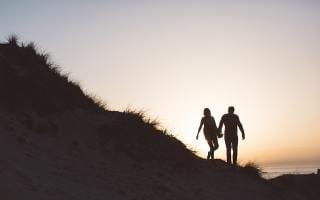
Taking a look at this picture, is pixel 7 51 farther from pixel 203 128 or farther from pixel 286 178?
pixel 286 178

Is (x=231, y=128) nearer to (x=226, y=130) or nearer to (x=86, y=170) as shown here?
(x=226, y=130)

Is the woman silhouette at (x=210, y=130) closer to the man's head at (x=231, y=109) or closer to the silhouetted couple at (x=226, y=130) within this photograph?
the silhouetted couple at (x=226, y=130)

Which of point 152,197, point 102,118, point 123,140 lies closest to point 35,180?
point 152,197

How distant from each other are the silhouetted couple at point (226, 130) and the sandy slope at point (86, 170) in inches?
22.4

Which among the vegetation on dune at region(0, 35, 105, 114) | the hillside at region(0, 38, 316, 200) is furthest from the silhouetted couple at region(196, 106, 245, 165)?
the vegetation on dune at region(0, 35, 105, 114)

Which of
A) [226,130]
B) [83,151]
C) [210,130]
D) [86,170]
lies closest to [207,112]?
[210,130]

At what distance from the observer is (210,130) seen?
620 inches

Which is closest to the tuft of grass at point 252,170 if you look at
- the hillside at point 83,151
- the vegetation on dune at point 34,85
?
the hillside at point 83,151

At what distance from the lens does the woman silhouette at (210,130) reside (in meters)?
15.7

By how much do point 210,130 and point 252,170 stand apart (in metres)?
1.80

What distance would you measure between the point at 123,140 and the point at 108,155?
3.31 feet

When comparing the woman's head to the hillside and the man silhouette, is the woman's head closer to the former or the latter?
the man silhouette

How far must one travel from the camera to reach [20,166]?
370 inches

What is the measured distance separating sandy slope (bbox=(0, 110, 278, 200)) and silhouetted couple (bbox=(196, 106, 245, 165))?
0.57 meters
